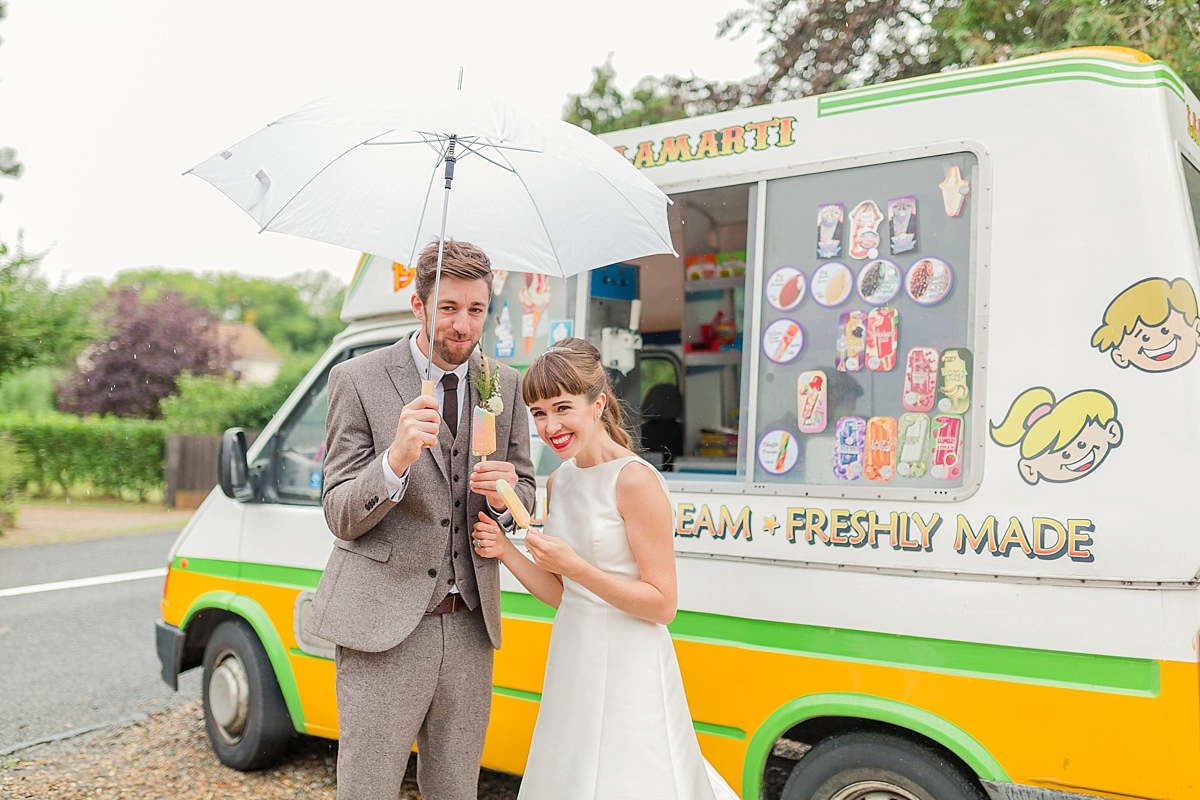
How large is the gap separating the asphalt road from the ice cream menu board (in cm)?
485

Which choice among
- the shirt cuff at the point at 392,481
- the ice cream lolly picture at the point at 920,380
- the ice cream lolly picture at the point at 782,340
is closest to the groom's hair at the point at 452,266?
the shirt cuff at the point at 392,481

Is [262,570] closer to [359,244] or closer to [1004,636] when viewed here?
[359,244]

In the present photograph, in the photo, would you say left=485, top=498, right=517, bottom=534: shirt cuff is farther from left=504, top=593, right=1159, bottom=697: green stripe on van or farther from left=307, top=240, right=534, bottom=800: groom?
left=504, top=593, right=1159, bottom=697: green stripe on van

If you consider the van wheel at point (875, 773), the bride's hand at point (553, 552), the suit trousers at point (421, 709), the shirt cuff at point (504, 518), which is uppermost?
the shirt cuff at point (504, 518)

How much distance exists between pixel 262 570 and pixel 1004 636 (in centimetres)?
327

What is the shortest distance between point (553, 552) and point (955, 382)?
4.55 ft

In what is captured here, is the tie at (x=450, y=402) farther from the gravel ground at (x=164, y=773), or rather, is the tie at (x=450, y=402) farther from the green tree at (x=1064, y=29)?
the green tree at (x=1064, y=29)

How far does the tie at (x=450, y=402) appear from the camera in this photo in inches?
103

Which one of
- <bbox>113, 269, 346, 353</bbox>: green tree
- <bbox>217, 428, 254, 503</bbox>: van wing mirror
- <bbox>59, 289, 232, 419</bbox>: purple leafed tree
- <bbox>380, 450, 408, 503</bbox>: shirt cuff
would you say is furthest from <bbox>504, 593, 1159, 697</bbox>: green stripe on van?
<bbox>113, 269, 346, 353</bbox>: green tree

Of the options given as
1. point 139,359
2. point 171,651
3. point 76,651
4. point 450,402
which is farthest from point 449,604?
point 139,359

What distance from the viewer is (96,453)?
19891 mm

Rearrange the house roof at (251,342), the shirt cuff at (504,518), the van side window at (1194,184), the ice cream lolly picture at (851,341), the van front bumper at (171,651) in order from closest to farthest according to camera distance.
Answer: the shirt cuff at (504,518) < the van side window at (1194,184) < the ice cream lolly picture at (851,341) < the van front bumper at (171,651) < the house roof at (251,342)

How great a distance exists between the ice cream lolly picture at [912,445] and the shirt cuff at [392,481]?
1542 mm

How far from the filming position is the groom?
96.6 inches
